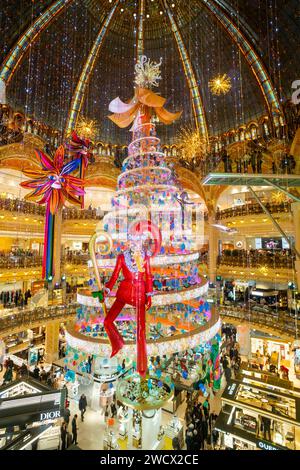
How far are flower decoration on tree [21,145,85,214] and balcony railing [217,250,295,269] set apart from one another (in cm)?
1432

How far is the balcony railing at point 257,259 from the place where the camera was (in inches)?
616

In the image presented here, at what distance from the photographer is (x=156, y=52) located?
674 inches

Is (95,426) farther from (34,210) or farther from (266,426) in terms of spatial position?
(34,210)

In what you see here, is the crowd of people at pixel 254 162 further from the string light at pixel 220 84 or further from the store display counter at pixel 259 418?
the store display counter at pixel 259 418

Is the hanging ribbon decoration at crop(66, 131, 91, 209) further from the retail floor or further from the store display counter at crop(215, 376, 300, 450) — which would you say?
the retail floor

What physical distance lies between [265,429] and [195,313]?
131 inches

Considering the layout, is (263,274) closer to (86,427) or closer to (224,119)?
(224,119)

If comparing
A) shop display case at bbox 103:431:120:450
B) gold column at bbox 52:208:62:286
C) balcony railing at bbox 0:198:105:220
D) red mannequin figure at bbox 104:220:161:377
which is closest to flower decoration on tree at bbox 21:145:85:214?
red mannequin figure at bbox 104:220:161:377

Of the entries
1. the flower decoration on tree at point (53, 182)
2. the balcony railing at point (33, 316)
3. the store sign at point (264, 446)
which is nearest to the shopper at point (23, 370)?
the balcony railing at point (33, 316)

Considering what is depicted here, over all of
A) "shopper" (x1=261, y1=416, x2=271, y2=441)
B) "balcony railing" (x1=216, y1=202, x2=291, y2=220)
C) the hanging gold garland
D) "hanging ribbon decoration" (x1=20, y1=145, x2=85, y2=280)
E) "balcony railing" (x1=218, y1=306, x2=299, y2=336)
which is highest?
the hanging gold garland

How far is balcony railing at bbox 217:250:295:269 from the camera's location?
1565 centimetres

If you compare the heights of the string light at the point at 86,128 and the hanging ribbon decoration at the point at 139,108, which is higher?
the string light at the point at 86,128

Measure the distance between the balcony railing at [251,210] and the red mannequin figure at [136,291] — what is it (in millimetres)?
14152
